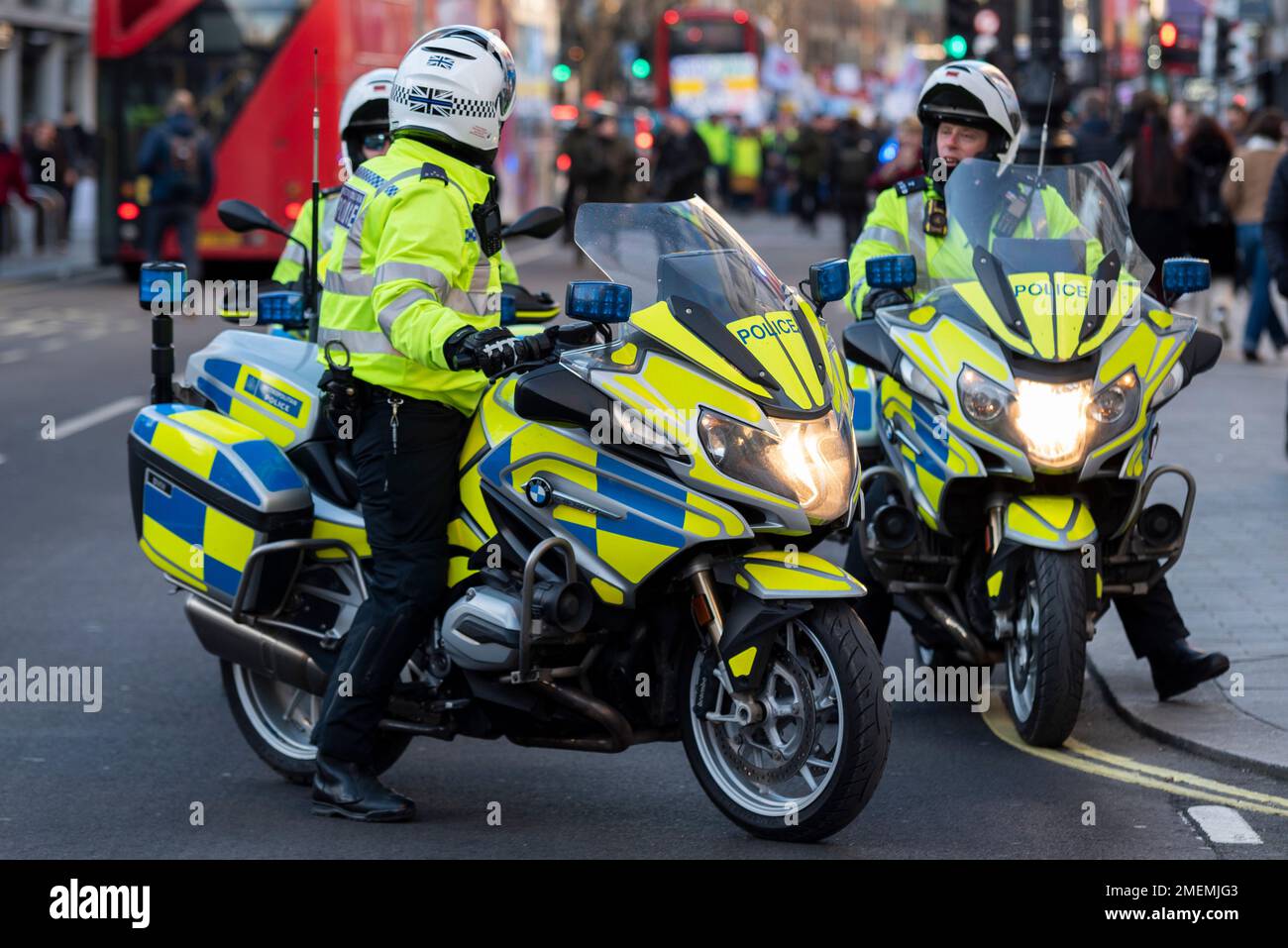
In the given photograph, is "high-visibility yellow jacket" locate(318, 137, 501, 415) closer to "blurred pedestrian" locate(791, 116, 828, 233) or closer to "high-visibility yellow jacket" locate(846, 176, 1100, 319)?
"high-visibility yellow jacket" locate(846, 176, 1100, 319)

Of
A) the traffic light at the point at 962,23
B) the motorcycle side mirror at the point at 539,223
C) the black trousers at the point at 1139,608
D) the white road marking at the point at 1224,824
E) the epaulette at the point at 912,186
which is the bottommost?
the white road marking at the point at 1224,824

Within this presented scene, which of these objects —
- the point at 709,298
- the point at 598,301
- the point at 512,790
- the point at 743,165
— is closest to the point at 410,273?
the point at 598,301

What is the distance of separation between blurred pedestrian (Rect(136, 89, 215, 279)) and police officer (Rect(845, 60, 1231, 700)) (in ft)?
48.1

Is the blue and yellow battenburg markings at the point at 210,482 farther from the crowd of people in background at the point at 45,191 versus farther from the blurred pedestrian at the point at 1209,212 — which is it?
the crowd of people in background at the point at 45,191

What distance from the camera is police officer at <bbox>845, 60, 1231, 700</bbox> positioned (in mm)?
6762

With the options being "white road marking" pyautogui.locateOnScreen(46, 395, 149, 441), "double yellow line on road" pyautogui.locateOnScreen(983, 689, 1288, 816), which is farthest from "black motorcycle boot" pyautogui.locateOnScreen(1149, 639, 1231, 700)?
"white road marking" pyautogui.locateOnScreen(46, 395, 149, 441)

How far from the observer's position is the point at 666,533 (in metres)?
5.14

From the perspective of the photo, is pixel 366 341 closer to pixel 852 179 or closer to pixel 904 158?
pixel 904 158

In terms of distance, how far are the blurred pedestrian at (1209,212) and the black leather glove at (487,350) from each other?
43.4 feet

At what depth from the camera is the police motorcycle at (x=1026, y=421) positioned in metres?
6.15

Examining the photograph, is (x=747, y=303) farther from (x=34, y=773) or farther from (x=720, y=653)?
(x=34, y=773)

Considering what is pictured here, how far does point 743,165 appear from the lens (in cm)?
4847

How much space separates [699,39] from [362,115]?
167 ft

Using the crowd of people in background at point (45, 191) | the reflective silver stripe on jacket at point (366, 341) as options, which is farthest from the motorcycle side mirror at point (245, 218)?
the crowd of people in background at point (45, 191)
